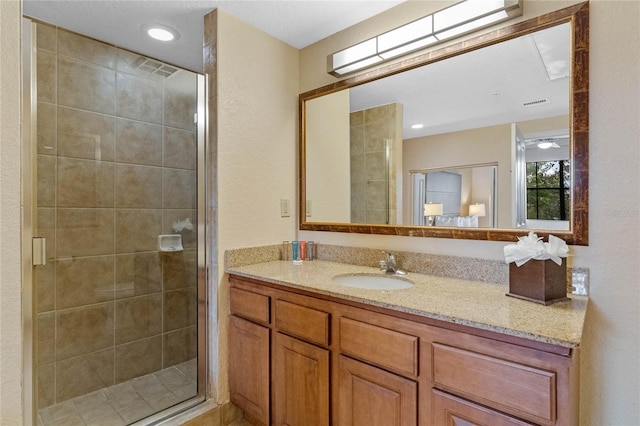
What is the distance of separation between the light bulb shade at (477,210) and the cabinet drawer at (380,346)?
2.45 ft

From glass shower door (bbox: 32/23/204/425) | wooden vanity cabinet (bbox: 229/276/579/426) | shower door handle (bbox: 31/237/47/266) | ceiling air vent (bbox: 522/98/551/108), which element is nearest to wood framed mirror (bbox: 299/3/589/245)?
ceiling air vent (bbox: 522/98/551/108)

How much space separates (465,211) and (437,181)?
22 centimetres

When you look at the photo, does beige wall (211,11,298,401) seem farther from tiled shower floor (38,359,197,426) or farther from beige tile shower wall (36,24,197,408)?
tiled shower floor (38,359,197,426)

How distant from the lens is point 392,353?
1.19 meters

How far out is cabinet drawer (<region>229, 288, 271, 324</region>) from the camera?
1.64 metres

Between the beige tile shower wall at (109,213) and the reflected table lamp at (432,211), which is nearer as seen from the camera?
the reflected table lamp at (432,211)

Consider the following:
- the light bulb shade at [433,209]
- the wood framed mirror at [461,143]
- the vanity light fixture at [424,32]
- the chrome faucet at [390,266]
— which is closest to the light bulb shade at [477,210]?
the wood framed mirror at [461,143]

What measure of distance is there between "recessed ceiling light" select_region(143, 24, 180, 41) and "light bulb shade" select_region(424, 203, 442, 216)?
1.87m

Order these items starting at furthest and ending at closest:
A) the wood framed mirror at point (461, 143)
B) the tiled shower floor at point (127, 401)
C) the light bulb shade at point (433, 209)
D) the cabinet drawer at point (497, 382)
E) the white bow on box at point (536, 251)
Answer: the tiled shower floor at point (127, 401)
the light bulb shade at point (433, 209)
the wood framed mirror at point (461, 143)
the white bow on box at point (536, 251)
the cabinet drawer at point (497, 382)

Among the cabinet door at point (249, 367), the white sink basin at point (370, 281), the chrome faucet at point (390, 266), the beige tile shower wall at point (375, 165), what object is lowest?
the cabinet door at point (249, 367)

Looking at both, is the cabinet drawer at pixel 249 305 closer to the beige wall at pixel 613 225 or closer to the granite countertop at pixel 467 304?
the granite countertop at pixel 467 304

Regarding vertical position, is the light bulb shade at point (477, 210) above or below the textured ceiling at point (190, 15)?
below

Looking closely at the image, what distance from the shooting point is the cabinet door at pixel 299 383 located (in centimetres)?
140

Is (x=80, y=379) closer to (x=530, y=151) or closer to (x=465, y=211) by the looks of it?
(x=465, y=211)
